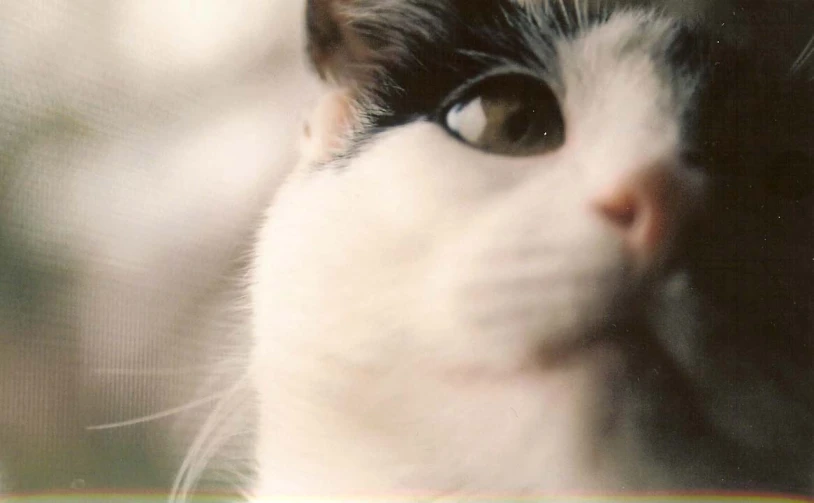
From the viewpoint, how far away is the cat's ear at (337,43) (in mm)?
474

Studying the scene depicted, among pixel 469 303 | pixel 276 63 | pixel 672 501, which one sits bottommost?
pixel 672 501

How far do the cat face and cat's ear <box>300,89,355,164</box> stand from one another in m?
0.01

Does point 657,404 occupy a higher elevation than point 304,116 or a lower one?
lower

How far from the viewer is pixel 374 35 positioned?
47 cm

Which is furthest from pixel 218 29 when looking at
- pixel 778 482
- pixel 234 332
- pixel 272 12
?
pixel 778 482

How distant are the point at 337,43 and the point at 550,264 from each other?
239mm

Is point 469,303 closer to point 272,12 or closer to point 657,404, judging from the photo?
point 657,404

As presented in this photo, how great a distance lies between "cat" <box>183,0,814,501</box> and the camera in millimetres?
435

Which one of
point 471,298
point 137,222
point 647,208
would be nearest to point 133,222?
point 137,222

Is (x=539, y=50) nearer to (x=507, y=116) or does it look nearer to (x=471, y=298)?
(x=507, y=116)

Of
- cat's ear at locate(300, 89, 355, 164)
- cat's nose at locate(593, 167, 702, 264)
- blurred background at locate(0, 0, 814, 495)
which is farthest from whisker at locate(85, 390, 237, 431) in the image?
cat's nose at locate(593, 167, 702, 264)

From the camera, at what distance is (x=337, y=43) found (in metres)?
0.48

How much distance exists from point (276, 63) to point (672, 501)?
46 centimetres

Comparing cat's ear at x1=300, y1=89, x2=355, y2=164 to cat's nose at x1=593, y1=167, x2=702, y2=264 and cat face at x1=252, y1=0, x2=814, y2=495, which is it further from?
cat's nose at x1=593, y1=167, x2=702, y2=264
